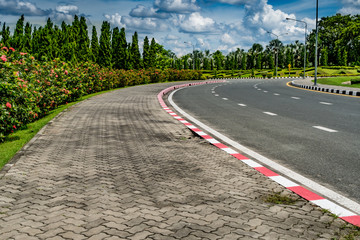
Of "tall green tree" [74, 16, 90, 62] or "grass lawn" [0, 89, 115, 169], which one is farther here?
"tall green tree" [74, 16, 90, 62]

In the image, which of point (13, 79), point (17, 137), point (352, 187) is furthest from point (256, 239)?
point (17, 137)

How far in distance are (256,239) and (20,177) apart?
368 cm

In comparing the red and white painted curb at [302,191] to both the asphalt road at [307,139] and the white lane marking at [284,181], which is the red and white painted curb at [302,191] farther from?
the asphalt road at [307,139]

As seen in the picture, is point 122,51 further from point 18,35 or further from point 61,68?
point 61,68

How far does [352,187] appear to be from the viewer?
207 inches

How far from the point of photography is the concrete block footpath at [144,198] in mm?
3744

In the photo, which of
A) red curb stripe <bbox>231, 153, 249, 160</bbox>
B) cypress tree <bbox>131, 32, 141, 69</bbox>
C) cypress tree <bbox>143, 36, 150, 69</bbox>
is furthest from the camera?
cypress tree <bbox>143, 36, 150, 69</bbox>

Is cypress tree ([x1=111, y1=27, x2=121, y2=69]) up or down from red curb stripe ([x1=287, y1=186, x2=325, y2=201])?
up

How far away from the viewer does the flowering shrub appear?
9352 mm

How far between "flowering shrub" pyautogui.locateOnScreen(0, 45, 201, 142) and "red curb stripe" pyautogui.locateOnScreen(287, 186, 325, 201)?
6745 mm

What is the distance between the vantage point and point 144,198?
4688mm

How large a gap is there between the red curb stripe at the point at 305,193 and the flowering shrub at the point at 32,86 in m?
6.74

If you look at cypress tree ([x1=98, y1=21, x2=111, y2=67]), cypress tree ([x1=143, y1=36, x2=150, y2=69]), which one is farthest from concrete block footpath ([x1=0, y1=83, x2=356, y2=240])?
cypress tree ([x1=143, y1=36, x2=150, y2=69])

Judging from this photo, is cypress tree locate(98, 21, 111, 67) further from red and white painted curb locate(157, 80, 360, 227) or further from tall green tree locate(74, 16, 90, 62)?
red and white painted curb locate(157, 80, 360, 227)
